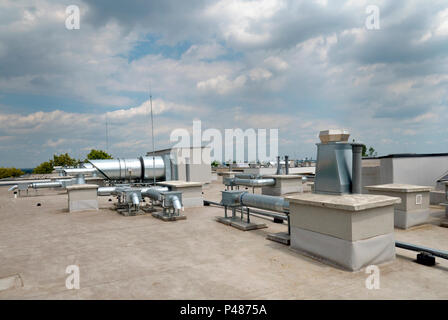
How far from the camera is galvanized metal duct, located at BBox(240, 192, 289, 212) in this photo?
29.3ft

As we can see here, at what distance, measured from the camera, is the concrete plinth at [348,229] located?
634 cm

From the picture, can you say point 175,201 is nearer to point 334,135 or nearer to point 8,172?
point 334,135

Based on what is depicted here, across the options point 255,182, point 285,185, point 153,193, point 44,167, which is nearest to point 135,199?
point 153,193

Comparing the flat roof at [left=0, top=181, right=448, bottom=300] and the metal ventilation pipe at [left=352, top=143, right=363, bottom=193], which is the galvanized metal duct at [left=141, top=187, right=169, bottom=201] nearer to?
the flat roof at [left=0, top=181, right=448, bottom=300]

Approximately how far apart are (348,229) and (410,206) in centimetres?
607

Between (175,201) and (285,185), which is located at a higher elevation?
(175,201)

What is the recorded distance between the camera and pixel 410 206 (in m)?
10.7

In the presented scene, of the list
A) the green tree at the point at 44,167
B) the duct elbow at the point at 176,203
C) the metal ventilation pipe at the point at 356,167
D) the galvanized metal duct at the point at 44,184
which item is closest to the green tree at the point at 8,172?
the green tree at the point at 44,167

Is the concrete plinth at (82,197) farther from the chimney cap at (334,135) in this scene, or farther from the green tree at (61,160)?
the green tree at (61,160)

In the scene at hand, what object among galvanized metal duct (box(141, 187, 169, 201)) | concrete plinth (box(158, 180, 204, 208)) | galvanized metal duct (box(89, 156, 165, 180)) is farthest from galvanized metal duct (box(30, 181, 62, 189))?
concrete plinth (box(158, 180, 204, 208))

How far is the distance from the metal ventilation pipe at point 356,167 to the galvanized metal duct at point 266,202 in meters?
2.09

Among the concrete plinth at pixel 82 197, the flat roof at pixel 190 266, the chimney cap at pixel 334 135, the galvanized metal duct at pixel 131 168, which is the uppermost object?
the chimney cap at pixel 334 135

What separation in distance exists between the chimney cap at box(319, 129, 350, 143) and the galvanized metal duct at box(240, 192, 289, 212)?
227 cm
